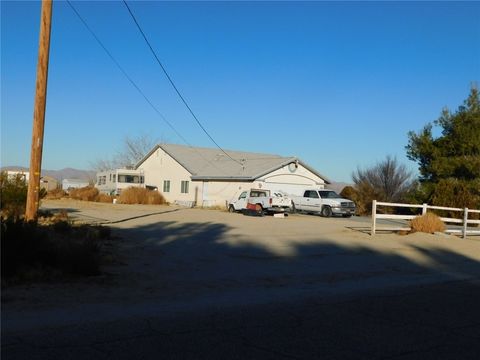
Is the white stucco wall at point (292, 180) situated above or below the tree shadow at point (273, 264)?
above

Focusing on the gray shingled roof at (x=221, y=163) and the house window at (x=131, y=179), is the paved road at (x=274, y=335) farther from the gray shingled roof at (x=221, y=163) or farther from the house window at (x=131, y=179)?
the house window at (x=131, y=179)

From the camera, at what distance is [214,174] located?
47.0 meters

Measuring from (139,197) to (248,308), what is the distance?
127 ft

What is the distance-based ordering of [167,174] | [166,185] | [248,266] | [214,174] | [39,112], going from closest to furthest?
[248,266] < [39,112] < [214,174] < [167,174] < [166,185]

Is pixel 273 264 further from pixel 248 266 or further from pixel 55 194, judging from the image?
pixel 55 194

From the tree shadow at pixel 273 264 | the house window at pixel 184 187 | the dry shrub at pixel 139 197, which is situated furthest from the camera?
the house window at pixel 184 187

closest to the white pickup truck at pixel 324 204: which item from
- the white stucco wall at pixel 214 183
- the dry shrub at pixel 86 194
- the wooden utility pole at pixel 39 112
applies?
the white stucco wall at pixel 214 183

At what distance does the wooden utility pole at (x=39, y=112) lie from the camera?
1452 centimetres

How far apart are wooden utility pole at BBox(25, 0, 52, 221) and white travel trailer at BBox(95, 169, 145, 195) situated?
1460 inches

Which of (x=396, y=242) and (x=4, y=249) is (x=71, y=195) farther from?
(x=4, y=249)

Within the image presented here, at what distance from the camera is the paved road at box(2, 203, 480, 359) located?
6.37 m

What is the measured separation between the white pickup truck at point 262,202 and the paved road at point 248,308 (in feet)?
58.8

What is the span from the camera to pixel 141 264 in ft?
40.0

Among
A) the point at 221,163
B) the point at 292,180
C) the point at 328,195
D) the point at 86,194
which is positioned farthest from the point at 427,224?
the point at 86,194
